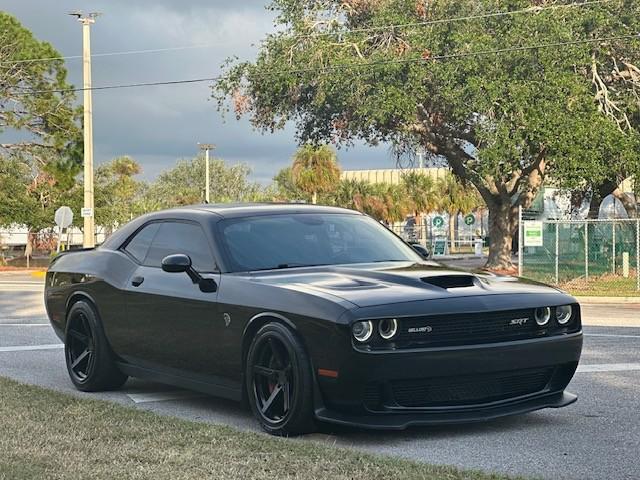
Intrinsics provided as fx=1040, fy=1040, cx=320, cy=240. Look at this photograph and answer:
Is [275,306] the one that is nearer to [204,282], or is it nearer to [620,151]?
[204,282]

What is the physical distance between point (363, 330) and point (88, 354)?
3434 millimetres

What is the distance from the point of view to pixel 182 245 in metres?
7.93

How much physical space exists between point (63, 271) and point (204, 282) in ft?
8.08

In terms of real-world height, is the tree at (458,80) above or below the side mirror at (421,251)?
above

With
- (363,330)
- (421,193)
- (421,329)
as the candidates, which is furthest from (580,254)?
(421,193)

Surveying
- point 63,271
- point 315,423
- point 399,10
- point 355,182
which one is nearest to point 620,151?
point 399,10

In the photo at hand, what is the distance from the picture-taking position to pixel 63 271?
9.24m

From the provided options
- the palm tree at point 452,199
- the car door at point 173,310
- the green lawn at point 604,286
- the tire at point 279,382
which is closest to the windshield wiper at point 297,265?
the car door at point 173,310

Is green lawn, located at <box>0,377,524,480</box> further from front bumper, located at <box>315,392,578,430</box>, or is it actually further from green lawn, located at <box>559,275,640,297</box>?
green lawn, located at <box>559,275,640,297</box>

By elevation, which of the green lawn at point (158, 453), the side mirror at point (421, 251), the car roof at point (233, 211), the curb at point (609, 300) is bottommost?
the curb at point (609, 300)

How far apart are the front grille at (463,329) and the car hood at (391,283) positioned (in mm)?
159

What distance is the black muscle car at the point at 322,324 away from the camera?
614 centimetres

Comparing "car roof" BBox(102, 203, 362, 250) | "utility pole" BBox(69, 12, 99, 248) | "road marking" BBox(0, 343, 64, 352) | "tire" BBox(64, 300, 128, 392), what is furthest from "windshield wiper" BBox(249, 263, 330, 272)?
"utility pole" BBox(69, 12, 99, 248)

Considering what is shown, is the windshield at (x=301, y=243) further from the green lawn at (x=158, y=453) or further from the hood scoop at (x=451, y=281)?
the green lawn at (x=158, y=453)
